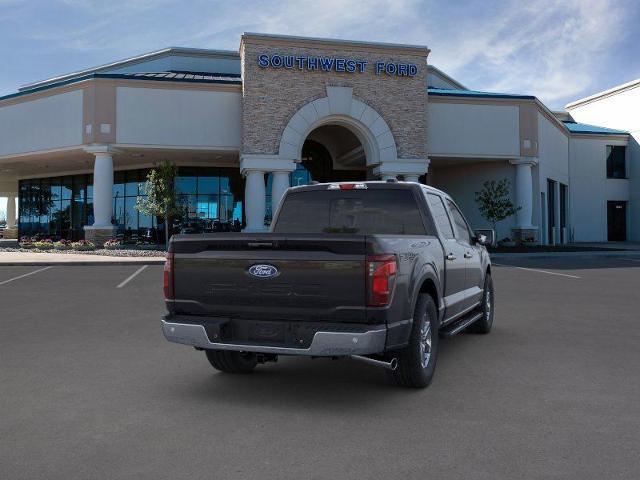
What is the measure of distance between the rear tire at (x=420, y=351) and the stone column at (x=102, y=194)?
25194 mm

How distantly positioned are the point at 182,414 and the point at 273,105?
2385 centimetres

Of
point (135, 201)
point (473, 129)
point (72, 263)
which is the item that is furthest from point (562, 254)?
point (135, 201)

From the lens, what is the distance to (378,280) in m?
4.63

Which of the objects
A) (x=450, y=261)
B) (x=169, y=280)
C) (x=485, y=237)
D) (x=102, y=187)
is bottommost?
(x=169, y=280)

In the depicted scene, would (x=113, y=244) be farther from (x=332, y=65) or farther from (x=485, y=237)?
(x=485, y=237)

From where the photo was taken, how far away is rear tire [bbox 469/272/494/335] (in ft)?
26.4

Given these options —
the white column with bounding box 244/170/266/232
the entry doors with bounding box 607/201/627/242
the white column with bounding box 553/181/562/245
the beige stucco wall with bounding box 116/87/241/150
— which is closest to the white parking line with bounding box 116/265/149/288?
the white column with bounding box 244/170/266/232

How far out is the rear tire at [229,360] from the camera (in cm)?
582

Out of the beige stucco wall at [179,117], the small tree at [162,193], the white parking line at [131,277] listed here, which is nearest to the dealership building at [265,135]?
the beige stucco wall at [179,117]

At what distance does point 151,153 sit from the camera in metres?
30.6

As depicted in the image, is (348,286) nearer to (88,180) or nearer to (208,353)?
(208,353)

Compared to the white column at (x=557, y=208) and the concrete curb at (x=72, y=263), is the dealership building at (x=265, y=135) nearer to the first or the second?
the white column at (x=557, y=208)

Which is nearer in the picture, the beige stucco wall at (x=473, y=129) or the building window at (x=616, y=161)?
the beige stucco wall at (x=473, y=129)

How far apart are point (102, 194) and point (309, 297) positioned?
25.9 m
